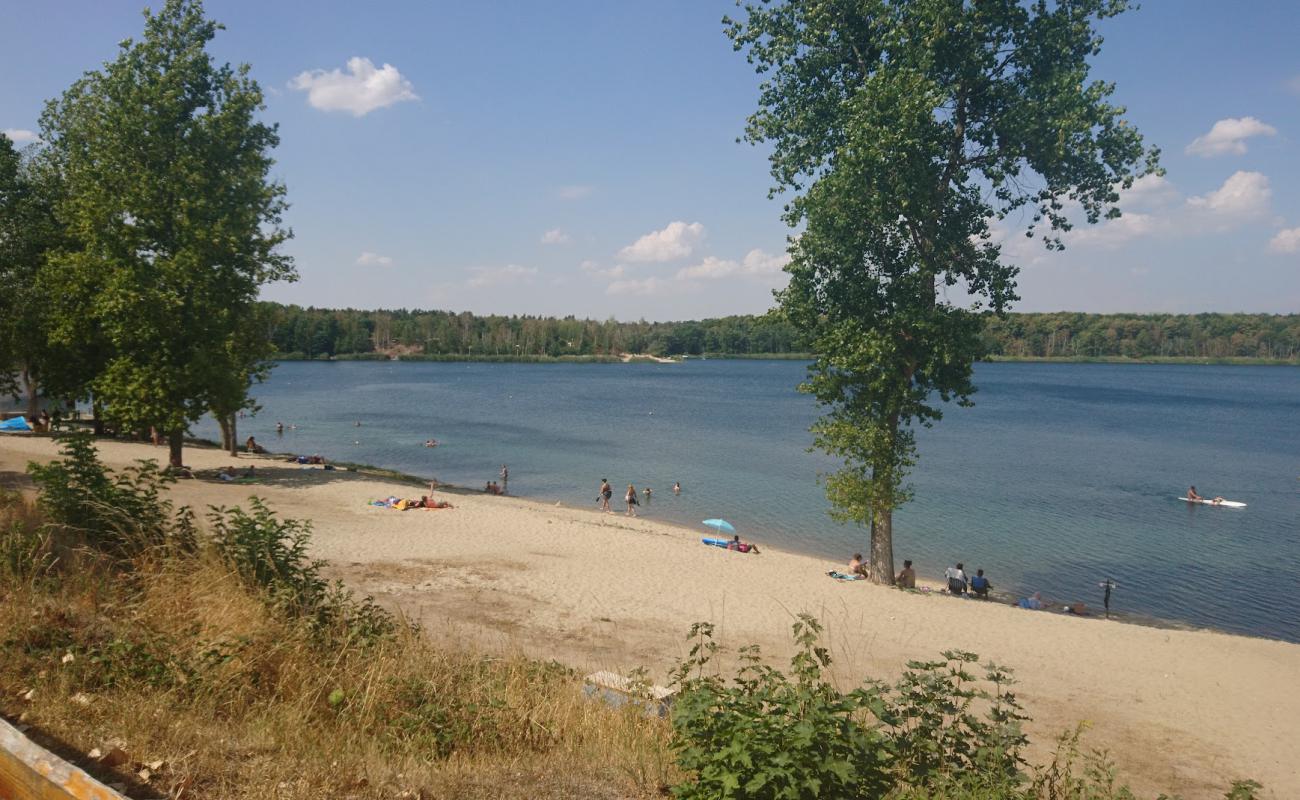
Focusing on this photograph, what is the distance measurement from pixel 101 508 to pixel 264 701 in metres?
4.07

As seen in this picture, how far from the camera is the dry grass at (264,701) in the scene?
4.57 m

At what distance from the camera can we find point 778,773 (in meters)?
4.16

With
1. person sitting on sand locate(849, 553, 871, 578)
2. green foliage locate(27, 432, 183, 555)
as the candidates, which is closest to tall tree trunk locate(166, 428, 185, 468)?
green foliage locate(27, 432, 183, 555)

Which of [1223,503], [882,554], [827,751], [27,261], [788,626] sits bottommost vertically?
[1223,503]

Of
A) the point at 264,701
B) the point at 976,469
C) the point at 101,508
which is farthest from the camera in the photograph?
the point at 976,469

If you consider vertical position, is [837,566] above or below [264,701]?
below

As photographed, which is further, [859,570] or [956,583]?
[859,570]

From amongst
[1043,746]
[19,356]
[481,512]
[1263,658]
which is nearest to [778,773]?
[1043,746]

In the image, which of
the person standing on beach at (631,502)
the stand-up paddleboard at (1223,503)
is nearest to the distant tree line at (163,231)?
the person standing on beach at (631,502)

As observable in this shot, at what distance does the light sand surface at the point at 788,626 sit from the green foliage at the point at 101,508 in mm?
4424

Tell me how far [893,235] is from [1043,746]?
11980mm

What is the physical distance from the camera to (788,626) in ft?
50.5

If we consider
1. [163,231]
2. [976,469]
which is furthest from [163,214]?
[976,469]

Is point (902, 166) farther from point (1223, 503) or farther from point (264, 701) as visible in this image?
point (1223, 503)
